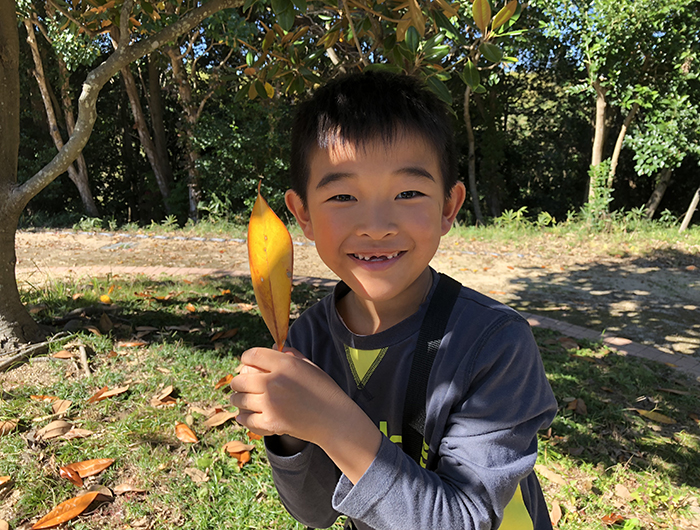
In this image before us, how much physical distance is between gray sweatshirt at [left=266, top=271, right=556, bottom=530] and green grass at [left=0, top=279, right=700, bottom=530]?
1.08 m

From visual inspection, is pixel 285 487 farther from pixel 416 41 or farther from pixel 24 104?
pixel 24 104

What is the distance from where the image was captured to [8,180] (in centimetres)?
296

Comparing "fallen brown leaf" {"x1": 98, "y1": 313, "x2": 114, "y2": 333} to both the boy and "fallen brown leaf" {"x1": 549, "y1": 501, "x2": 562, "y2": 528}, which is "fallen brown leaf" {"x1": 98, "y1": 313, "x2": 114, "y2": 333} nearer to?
the boy

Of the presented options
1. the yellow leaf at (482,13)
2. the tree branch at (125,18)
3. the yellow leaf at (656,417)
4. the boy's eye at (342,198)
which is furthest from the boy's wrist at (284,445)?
the yellow leaf at (656,417)

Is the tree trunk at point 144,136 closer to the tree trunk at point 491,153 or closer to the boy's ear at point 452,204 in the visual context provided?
the tree trunk at point 491,153

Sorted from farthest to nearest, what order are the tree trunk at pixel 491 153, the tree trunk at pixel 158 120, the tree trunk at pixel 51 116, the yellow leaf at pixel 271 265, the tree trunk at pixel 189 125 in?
the tree trunk at pixel 491 153 → the tree trunk at pixel 158 120 → the tree trunk at pixel 189 125 → the tree trunk at pixel 51 116 → the yellow leaf at pixel 271 265

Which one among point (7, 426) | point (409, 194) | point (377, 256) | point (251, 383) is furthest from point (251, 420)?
point (7, 426)

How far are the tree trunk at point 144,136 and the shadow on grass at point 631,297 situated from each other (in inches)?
353

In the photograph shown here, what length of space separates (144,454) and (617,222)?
9.65m

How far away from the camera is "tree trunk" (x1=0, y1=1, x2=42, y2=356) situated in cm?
290

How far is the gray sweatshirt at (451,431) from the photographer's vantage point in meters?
0.86

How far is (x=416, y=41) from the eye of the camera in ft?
5.56

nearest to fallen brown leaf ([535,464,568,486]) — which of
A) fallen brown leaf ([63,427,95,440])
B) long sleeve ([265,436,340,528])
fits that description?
long sleeve ([265,436,340,528])

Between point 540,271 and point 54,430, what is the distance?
21.0 feet
